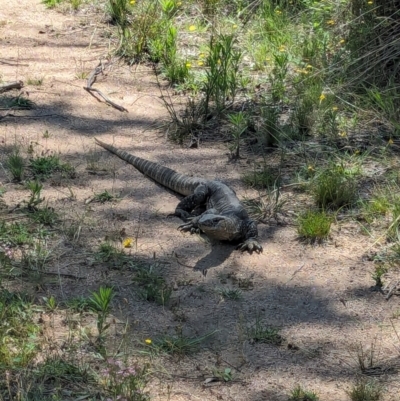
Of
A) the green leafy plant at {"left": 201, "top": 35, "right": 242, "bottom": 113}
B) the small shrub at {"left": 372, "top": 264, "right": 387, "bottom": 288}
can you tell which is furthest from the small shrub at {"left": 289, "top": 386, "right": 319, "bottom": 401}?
the green leafy plant at {"left": 201, "top": 35, "right": 242, "bottom": 113}

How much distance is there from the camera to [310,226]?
637 cm

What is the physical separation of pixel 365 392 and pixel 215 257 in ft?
6.37

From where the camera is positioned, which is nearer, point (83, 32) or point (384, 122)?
point (384, 122)

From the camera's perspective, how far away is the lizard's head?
6309mm

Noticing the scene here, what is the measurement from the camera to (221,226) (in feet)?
20.7

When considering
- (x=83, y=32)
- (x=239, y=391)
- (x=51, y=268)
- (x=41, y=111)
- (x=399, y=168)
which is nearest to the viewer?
(x=239, y=391)

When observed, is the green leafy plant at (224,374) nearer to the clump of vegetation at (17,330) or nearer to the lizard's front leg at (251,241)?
the clump of vegetation at (17,330)

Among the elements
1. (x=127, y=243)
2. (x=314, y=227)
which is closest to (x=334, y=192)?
(x=314, y=227)

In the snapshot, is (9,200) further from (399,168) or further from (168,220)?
(399,168)

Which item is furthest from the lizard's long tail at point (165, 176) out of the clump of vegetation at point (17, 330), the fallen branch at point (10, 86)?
the clump of vegetation at point (17, 330)

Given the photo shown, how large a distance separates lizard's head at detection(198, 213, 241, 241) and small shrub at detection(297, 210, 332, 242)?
20.0 inches

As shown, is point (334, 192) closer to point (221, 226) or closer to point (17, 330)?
point (221, 226)

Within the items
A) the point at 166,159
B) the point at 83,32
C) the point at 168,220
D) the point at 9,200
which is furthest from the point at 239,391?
the point at 83,32

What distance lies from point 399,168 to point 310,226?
1.28m
